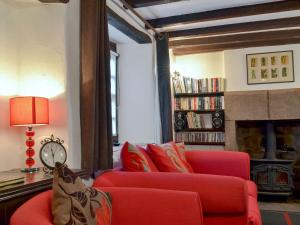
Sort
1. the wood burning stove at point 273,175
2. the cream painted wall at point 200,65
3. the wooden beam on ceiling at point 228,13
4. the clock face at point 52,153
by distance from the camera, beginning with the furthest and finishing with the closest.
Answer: the cream painted wall at point 200,65
the wood burning stove at point 273,175
the wooden beam on ceiling at point 228,13
the clock face at point 52,153

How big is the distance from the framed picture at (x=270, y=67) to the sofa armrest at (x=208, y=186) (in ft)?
11.1

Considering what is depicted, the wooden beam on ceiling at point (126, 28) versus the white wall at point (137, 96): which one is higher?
the wooden beam on ceiling at point (126, 28)

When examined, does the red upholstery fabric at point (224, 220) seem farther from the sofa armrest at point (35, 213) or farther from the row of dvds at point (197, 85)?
the row of dvds at point (197, 85)

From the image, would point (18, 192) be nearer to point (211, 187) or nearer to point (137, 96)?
point (211, 187)

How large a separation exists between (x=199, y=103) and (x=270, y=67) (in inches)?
48.0

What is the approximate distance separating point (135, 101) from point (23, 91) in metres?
2.11

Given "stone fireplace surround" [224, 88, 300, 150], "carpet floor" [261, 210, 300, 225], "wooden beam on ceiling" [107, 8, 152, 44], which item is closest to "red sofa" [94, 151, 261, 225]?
"carpet floor" [261, 210, 300, 225]

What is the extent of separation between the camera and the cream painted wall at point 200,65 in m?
5.17

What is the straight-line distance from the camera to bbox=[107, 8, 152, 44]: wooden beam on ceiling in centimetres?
325

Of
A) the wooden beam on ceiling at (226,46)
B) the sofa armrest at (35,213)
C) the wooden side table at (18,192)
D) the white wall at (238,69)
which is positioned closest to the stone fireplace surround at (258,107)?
the white wall at (238,69)

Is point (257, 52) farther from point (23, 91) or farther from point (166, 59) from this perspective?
point (23, 91)

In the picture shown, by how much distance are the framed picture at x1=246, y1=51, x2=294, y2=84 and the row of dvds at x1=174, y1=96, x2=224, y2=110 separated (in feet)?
1.93

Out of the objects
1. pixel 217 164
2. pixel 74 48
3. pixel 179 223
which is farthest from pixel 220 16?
pixel 179 223

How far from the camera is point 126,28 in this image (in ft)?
11.9
